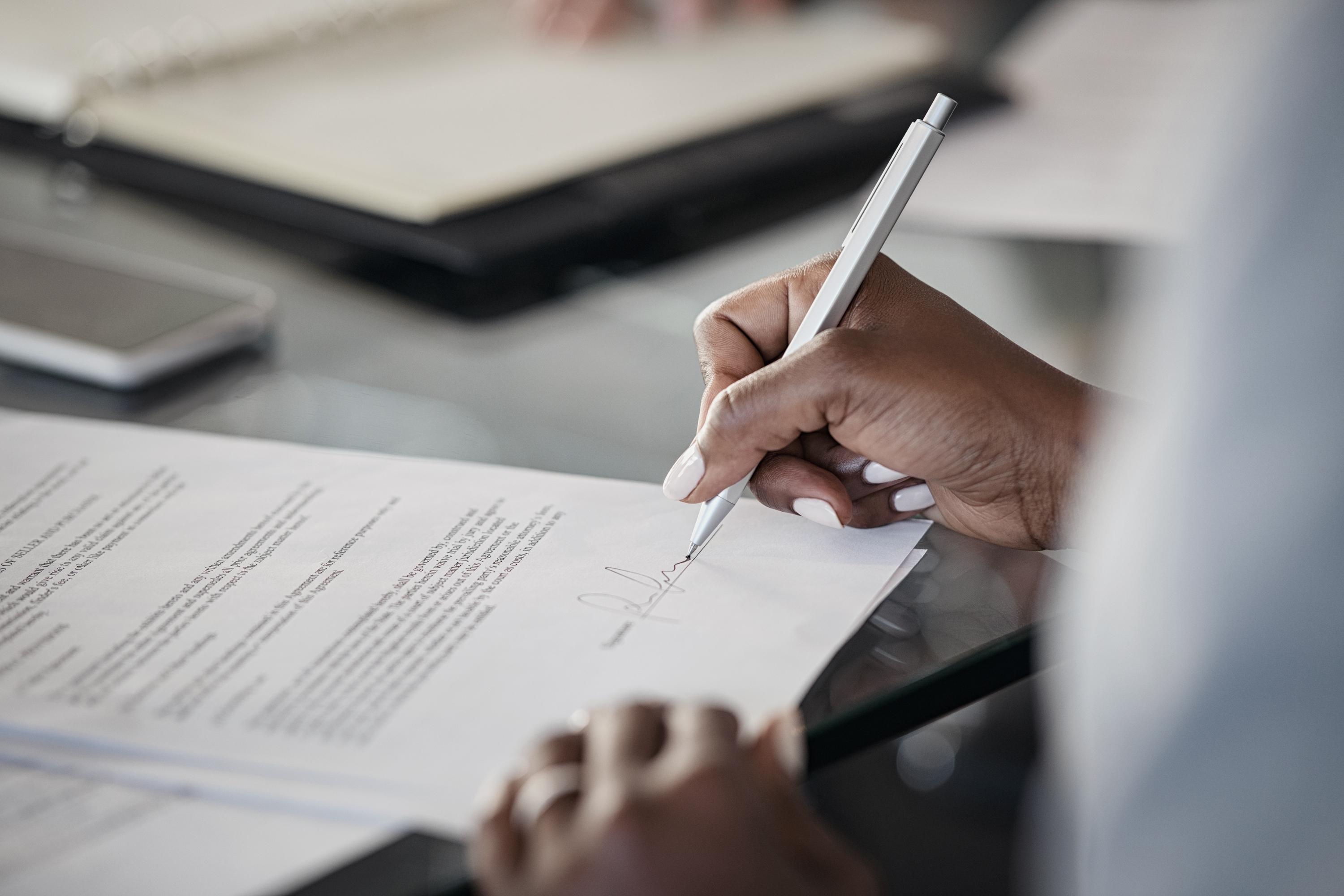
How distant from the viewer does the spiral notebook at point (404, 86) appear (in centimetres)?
94

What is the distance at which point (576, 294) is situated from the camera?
0.89 meters

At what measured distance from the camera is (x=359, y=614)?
507mm

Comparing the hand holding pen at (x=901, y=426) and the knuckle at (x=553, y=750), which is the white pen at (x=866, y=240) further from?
the knuckle at (x=553, y=750)

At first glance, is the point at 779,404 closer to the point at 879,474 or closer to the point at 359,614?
the point at 879,474

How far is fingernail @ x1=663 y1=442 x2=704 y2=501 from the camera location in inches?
22.4

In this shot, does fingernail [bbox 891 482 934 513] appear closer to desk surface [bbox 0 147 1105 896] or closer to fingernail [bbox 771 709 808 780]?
desk surface [bbox 0 147 1105 896]

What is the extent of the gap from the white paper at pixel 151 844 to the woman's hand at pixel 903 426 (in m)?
0.24

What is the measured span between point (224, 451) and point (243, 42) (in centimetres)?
66

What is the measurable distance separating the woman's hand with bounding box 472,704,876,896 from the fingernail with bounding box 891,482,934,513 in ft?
0.67

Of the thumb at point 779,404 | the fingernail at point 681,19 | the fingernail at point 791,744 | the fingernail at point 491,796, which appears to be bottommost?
the fingernail at point 491,796
